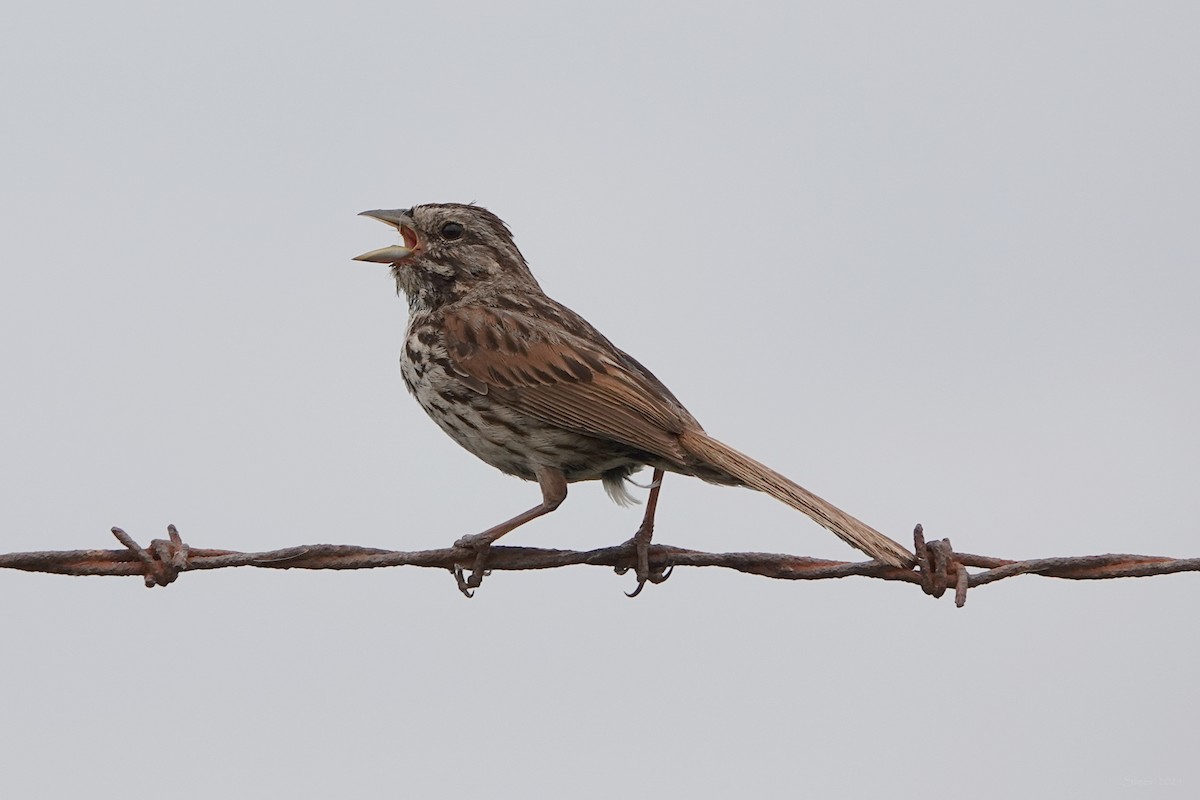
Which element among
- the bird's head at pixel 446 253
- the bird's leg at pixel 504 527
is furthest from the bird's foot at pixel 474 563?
the bird's head at pixel 446 253

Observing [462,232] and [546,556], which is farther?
[462,232]

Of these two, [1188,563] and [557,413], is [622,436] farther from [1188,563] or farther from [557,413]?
[1188,563]

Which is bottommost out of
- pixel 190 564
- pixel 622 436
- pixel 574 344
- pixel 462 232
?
pixel 190 564

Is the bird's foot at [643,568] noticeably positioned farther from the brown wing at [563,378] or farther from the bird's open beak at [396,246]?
the bird's open beak at [396,246]

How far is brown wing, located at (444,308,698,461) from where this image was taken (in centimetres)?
669

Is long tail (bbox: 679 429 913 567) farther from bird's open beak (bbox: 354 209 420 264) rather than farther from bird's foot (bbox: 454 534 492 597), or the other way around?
bird's open beak (bbox: 354 209 420 264)

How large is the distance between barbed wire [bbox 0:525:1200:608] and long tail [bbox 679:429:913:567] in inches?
3.5

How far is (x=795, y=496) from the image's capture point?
5.96 metres

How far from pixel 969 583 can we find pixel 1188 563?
64cm

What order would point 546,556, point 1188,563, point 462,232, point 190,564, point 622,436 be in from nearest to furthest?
1. point 1188,563
2. point 190,564
3. point 546,556
4. point 622,436
5. point 462,232

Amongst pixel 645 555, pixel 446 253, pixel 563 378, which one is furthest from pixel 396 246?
pixel 645 555

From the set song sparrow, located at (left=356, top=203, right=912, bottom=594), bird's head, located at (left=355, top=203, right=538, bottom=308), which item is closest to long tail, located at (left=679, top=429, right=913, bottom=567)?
song sparrow, located at (left=356, top=203, right=912, bottom=594)

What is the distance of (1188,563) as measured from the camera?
4.97 meters

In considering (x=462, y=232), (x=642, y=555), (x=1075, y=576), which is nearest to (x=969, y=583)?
(x=1075, y=576)
